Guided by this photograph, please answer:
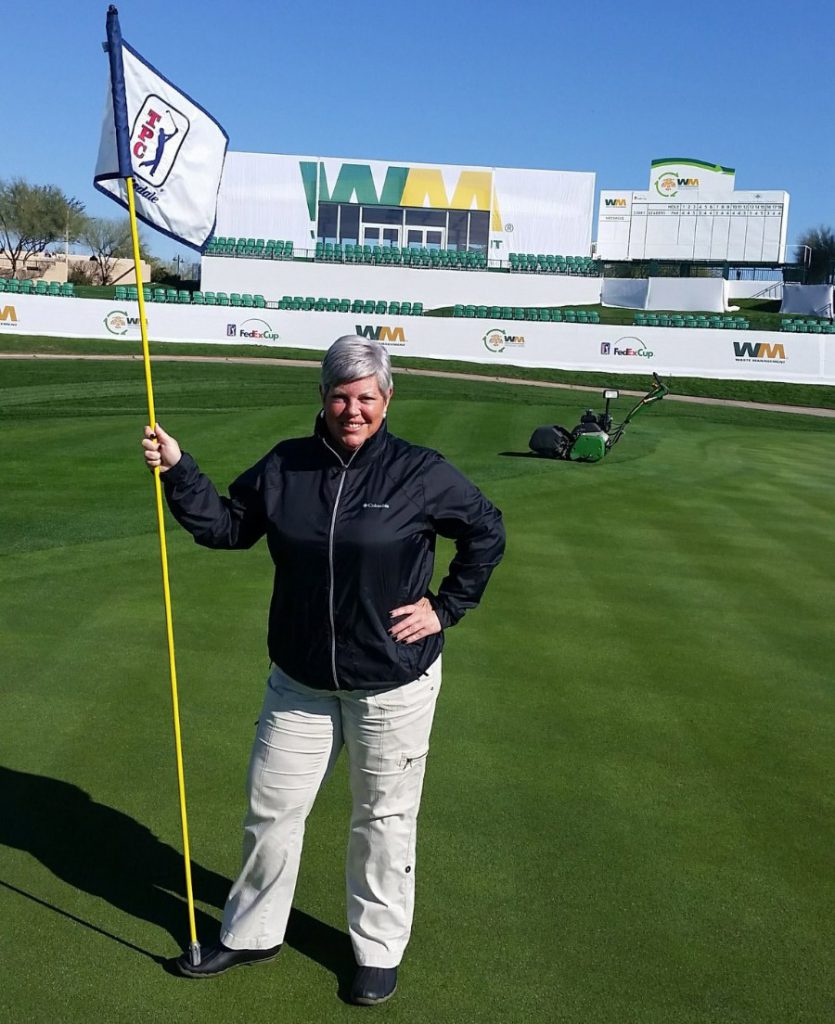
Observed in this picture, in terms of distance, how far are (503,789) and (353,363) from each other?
2.59 meters

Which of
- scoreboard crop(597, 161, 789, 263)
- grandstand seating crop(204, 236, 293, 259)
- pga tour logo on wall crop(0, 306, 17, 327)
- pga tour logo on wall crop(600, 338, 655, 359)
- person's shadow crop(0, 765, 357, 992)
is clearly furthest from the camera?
scoreboard crop(597, 161, 789, 263)

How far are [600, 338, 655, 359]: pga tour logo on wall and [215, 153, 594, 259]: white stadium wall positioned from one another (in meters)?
25.3

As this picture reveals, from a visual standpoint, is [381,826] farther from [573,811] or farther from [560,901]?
[573,811]

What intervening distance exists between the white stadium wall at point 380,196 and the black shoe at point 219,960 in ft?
201

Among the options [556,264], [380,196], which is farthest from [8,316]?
[556,264]

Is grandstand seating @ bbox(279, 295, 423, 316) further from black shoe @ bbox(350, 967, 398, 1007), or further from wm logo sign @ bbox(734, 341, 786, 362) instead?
black shoe @ bbox(350, 967, 398, 1007)

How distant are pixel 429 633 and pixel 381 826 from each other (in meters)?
0.72

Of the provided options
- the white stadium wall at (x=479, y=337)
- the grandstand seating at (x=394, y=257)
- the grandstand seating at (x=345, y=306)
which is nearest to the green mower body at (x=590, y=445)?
the white stadium wall at (x=479, y=337)

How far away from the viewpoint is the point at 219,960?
3797 millimetres

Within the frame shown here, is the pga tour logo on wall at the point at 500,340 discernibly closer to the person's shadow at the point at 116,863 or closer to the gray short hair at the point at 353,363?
the person's shadow at the point at 116,863

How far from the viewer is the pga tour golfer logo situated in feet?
14.3

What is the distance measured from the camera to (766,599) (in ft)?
30.2

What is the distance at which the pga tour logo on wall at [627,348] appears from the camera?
40375 mm

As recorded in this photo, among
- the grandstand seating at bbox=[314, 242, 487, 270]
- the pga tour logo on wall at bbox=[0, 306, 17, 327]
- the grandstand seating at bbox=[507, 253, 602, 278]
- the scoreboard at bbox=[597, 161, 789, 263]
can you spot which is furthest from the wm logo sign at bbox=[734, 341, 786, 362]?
the scoreboard at bbox=[597, 161, 789, 263]
